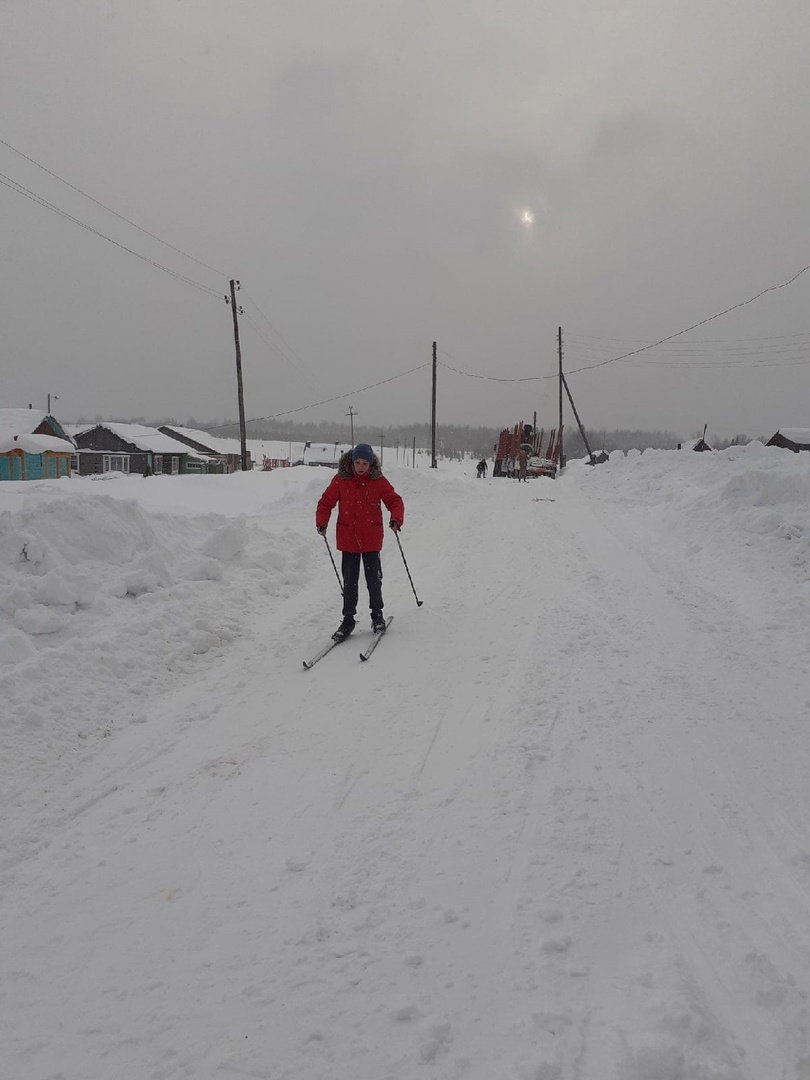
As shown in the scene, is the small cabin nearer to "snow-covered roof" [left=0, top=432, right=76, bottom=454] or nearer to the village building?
"snow-covered roof" [left=0, top=432, right=76, bottom=454]

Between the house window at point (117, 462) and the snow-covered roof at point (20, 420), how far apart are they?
1708 cm

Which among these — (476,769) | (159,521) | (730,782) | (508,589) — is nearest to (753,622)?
(508,589)

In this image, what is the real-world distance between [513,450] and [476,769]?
3560 cm

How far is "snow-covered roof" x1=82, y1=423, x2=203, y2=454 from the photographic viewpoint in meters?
51.9

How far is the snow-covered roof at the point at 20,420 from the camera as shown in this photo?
105 feet

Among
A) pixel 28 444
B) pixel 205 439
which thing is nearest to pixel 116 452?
pixel 205 439

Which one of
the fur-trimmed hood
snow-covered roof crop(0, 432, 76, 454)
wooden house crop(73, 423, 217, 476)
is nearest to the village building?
wooden house crop(73, 423, 217, 476)

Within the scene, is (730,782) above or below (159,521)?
below

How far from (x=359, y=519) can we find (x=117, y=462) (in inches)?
2074

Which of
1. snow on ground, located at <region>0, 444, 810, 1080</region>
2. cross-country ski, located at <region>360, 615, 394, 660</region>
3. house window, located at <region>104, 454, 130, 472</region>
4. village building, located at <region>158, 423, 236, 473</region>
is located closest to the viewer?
snow on ground, located at <region>0, 444, 810, 1080</region>

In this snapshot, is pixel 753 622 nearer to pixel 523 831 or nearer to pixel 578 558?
pixel 578 558

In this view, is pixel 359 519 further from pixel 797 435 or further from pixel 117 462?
pixel 117 462

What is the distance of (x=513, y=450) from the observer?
37.7m

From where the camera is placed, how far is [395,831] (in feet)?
9.55
